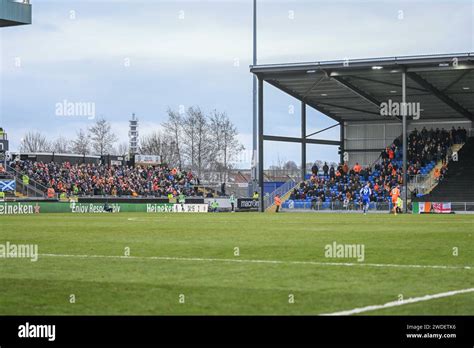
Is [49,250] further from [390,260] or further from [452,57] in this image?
[452,57]

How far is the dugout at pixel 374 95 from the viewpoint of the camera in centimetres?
6231

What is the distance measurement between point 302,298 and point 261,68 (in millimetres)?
56024

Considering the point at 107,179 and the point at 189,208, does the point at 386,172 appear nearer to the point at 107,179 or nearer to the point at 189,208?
the point at 189,208

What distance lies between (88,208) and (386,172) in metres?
24.7

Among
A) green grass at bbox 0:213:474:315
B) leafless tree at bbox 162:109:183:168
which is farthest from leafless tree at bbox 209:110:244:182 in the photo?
green grass at bbox 0:213:474:315

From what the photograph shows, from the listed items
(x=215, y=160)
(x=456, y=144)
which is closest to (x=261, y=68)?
(x=456, y=144)

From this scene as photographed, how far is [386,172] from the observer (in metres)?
70.3

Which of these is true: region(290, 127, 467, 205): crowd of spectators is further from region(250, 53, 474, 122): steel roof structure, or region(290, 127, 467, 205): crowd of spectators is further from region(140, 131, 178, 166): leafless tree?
region(140, 131, 178, 166): leafless tree

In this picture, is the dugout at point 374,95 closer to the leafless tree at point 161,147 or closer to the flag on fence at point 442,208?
the flag on fence at point 442,208

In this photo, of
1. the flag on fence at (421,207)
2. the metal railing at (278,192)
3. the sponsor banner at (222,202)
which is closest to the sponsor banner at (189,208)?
the sponsor banner at (222,202)

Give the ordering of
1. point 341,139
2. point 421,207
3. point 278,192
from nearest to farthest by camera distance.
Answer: point 421,207 → point 278,192 → point 341,139

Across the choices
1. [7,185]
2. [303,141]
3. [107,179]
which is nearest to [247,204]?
[303,141]
